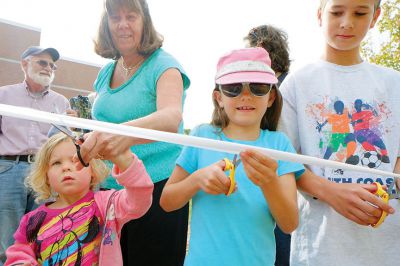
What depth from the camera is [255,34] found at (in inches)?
132

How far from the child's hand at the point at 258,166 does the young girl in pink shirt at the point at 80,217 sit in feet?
1.71

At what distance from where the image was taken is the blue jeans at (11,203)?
13.5 ft

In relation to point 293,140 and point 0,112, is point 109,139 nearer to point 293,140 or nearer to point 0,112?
point 0,112

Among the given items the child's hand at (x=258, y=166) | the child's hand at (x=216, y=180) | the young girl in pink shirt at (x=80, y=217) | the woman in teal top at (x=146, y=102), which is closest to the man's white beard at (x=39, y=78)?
the woman in teal top at (x=146, y=102)

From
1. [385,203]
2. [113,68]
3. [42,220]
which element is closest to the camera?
[385,203]

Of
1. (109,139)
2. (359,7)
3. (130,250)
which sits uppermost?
(359,7)

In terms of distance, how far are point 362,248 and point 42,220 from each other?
138cm

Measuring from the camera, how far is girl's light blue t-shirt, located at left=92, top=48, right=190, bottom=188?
2238 mm

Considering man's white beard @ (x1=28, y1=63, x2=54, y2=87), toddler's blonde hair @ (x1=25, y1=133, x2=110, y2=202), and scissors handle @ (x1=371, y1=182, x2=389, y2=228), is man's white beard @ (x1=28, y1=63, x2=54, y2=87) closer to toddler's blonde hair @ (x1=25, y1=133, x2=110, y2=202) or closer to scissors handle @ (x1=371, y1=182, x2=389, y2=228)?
A: toddler's blonde hair @ (x1=25, y1=133, x2=110, y2=202)

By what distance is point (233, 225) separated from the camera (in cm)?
181

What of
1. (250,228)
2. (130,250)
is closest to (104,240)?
(130,250)

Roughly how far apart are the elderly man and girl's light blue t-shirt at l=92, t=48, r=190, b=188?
6.12 ft

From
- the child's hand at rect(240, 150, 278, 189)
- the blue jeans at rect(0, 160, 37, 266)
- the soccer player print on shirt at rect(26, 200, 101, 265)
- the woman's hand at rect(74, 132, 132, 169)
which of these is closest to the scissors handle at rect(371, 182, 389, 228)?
the child's hand at rect(240, 150, 278, 189)

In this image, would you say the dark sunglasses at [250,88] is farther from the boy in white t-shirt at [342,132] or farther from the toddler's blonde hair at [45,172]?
the toddler's blonde hair at [45,172]
